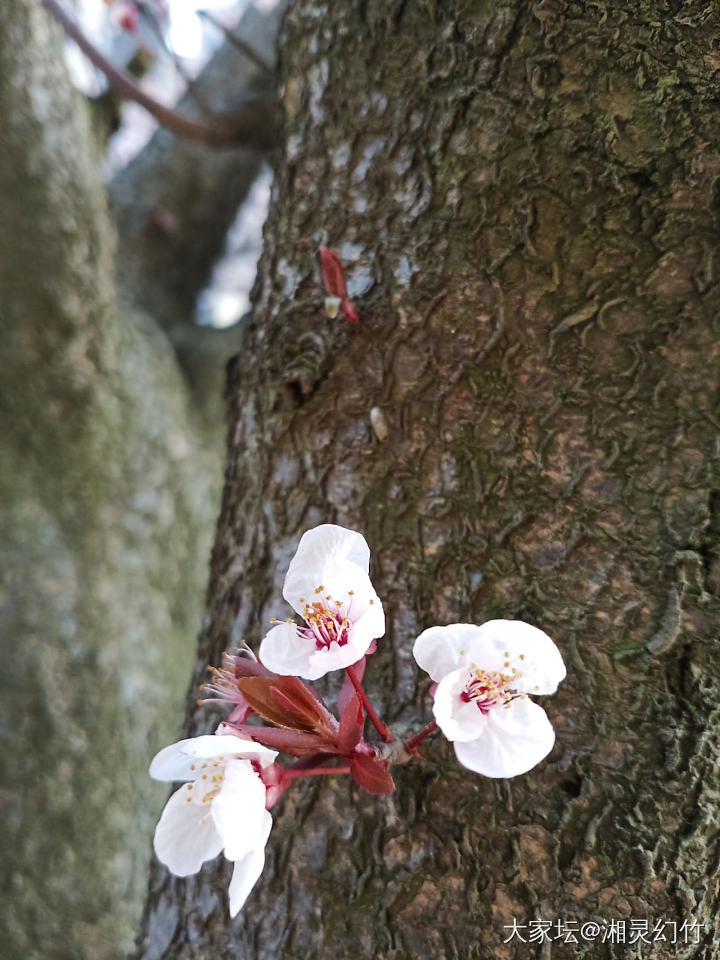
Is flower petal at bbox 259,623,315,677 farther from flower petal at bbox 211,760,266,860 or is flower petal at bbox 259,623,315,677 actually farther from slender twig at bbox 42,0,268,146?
slender twig at bbox 42,0,268,146

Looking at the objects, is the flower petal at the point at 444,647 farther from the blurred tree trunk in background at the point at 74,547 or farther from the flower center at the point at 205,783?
the blurred tree trunk in background at the point at 74,547

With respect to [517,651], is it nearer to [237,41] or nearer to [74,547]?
[74,547]

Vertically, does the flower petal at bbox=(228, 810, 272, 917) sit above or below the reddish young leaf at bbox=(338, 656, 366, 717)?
below

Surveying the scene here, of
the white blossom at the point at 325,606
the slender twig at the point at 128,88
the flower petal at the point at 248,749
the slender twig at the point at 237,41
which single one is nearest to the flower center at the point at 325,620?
the white blossom at the point at 325,606

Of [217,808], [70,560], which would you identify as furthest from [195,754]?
[70,560]

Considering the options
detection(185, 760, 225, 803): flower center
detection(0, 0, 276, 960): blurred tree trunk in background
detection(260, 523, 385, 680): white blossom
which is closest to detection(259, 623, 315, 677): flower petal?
detection(260, 523, 385, 680): white blossom

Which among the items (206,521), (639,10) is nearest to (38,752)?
(206,521)
